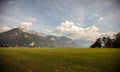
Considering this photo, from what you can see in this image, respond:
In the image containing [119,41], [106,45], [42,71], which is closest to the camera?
[42,71]

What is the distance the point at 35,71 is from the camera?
14539 millimetres

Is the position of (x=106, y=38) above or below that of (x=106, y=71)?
above

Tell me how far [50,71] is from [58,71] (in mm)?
844

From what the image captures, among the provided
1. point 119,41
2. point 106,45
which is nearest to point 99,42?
point 106,45

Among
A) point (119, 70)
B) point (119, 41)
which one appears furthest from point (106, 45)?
point (119, 70)

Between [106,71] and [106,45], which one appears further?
[106,45]

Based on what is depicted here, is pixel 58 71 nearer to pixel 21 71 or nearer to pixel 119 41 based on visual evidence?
pixel 21 71

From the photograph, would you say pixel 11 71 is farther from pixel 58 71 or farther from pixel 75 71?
pixel 75 71

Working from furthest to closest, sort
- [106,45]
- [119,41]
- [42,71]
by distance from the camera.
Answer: [106,45], [119,41], [42,71]

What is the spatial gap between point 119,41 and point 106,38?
26.8m

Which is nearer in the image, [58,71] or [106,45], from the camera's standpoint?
[58,71]

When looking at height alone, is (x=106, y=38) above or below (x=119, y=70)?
above

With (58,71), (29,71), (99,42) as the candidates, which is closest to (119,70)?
(58,71)

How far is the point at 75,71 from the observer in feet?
48.3
